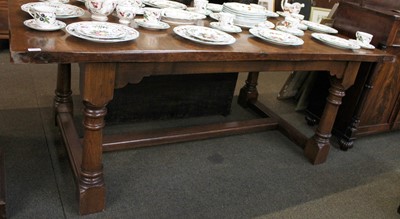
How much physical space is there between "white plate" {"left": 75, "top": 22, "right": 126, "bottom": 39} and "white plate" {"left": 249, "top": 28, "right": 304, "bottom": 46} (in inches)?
25.3

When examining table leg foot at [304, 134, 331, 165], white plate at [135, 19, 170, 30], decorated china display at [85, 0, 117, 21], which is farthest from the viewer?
table leg foot at [304, 134, 331, 165]

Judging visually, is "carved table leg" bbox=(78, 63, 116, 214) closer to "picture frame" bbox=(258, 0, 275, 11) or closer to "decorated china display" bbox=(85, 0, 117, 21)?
"decorated china display" bbox=(85, 0, 117, 21)

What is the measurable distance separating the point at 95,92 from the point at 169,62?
291 mm

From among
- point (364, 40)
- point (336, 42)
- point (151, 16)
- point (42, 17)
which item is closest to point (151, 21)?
point (151, 16)

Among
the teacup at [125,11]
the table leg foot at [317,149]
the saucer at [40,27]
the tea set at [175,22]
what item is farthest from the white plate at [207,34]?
the table leg foot at [317,149]

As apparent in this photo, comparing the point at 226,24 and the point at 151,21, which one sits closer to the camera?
the point at 151,21

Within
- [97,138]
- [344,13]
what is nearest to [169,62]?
[97,138]

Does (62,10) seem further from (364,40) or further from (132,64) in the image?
(364,40)

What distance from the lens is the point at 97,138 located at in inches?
54.9

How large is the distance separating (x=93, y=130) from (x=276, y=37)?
918 mm

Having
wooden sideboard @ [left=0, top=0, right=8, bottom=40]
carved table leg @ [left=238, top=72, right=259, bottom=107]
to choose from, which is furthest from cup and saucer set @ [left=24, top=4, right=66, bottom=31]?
wooden sideboard @ [left=0, top=0, right=8, bottom=40]

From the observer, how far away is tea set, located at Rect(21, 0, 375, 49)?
1315mm

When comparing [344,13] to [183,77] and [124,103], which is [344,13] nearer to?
[183,77]

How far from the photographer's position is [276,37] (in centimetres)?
169
